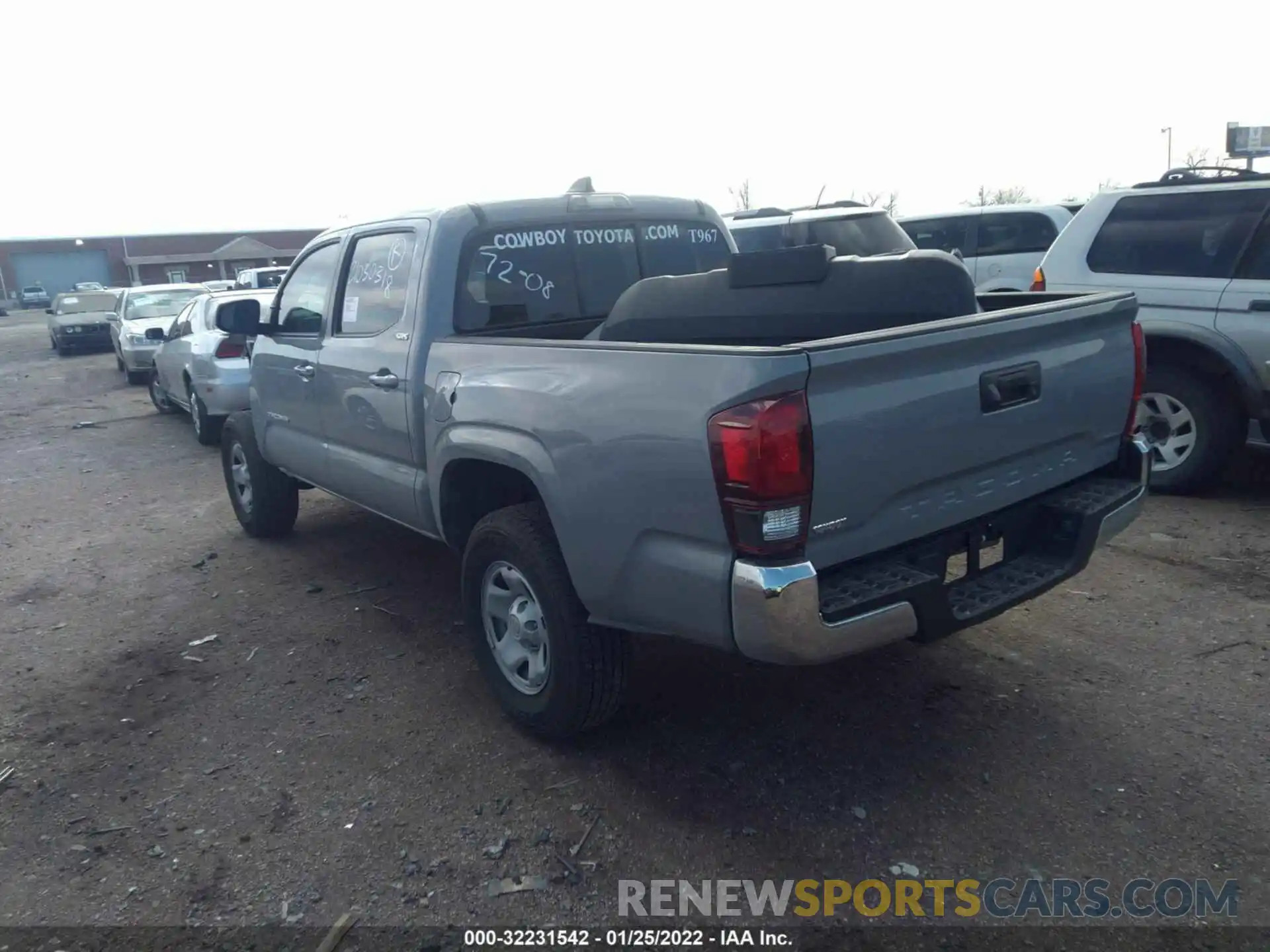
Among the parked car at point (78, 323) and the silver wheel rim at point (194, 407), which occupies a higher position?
the parked car at point (78, 323)

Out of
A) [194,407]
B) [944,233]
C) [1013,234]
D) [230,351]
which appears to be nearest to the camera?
[230,351]

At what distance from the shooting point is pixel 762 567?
107 inches

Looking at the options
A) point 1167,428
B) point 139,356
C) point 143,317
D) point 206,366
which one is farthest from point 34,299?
point 1167,428

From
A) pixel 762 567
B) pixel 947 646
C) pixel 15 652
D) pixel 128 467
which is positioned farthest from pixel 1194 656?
pixel 128 467

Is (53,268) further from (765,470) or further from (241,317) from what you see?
(765,470)

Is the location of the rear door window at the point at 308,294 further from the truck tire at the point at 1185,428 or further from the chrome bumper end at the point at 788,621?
the truck tire at the point at 1185,428

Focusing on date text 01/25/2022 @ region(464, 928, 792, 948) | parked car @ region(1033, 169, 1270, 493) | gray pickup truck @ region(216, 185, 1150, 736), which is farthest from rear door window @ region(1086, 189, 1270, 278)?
date text 01/25/2022 @ region(464, 928, 792, 948)

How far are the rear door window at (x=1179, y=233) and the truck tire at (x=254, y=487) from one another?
5.74 m

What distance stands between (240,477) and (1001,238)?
28.7 feet

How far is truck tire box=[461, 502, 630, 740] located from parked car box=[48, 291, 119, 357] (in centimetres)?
2389

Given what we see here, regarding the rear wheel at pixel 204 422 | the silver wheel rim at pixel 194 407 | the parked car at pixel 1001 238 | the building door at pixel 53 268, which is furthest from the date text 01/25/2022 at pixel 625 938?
the building door at pixel 53 268

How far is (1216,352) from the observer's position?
608 centimetres

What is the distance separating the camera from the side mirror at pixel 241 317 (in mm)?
5699

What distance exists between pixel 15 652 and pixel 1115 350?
536cm
